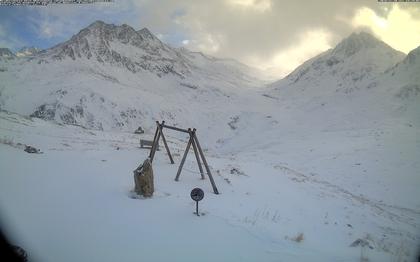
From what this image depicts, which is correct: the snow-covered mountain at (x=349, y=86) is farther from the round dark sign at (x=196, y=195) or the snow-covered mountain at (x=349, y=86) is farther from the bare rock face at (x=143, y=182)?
the round dark sign at (x=196, y=195)

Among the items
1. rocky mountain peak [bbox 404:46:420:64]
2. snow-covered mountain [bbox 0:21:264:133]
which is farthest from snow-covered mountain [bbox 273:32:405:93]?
snow-covered mountain [bbox 0:21:264:133]

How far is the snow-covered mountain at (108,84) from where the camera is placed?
217ft

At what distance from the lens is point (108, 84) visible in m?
82.8

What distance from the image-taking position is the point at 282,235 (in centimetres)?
994

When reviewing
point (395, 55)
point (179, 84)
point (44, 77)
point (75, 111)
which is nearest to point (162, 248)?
point (75, 111)

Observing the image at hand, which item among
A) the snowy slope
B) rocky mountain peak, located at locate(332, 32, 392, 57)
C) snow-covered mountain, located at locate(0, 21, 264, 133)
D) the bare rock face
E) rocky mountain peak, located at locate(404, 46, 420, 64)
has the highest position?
rocky mountain peak, located at locate(332, 32, 392, 57)

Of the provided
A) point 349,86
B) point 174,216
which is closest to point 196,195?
point 174,216

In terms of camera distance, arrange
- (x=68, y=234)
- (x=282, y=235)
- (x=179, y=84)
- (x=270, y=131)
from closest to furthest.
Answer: (x=68, y=234) → (x=282, y=235) → (x=270, y=131) → (x=179, y=84)

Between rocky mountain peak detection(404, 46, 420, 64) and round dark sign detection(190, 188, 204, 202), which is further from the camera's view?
rocky mountain peak detection(404, 46, 420, 64)

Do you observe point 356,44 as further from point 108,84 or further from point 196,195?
point 196,195

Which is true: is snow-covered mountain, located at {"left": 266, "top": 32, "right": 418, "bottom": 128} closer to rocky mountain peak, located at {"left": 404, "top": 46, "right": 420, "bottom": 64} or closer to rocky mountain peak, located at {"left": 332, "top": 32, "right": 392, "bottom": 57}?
rocky mountain peak, located at {"left": 332, "top": 32, "right": 392, "bottom": 57}

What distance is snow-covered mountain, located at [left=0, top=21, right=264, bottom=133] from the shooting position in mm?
66125

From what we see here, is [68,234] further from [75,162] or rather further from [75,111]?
[75,111]

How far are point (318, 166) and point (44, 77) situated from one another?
75.4 meters
